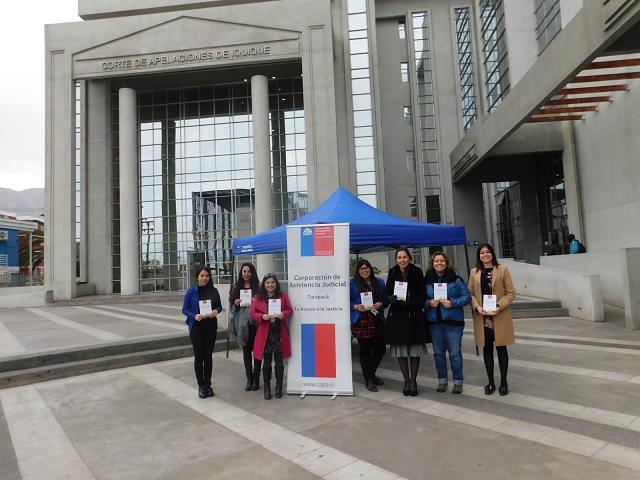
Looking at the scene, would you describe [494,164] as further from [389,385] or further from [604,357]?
[389,385]

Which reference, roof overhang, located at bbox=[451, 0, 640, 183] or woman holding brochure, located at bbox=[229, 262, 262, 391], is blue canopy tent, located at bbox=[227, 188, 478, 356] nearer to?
woman holding brochure, located at bbox=[229, 262, 262, 391]

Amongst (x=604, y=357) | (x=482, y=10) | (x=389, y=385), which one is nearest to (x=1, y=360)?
(x=389, y=385)

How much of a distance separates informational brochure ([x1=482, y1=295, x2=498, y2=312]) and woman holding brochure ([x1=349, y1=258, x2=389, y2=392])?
1341 millimetres

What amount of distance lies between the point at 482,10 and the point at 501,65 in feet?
19.7

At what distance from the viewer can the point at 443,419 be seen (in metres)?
4.62

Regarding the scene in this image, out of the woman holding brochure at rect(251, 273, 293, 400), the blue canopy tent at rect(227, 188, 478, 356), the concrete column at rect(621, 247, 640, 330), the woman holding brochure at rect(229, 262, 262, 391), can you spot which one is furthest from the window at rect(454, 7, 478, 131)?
the woman holding brochure at rect(251, 273, 293, 400)

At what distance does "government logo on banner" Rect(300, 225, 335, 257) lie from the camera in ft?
19.1

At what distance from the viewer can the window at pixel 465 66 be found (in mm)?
31016

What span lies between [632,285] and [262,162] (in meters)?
18.9

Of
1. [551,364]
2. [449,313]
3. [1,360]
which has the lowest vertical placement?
[551,364]

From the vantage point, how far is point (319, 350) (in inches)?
227

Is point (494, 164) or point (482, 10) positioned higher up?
point (482, 10)

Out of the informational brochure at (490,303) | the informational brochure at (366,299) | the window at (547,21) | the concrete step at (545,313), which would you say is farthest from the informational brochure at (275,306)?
the window at (547,21)

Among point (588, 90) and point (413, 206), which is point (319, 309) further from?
point (413, 206)
